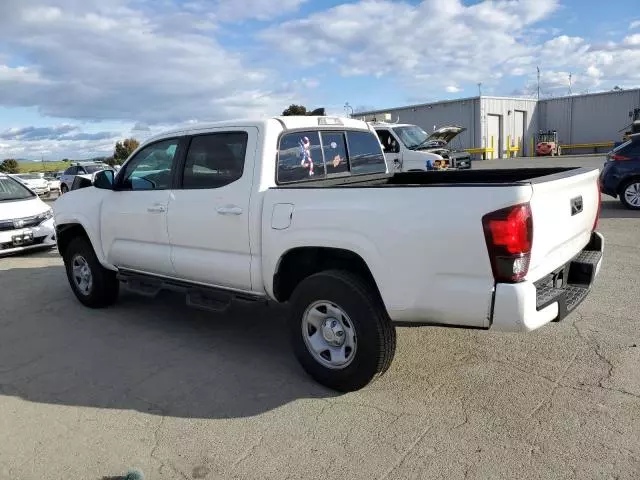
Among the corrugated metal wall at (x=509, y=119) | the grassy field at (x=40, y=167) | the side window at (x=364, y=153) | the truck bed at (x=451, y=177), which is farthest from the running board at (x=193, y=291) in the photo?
the grassy field at (x=40, y=167)

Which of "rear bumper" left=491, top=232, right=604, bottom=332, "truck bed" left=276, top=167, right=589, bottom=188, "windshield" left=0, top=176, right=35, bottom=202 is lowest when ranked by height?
"rear bumper" left=491, top=232, right=604, bottom=332

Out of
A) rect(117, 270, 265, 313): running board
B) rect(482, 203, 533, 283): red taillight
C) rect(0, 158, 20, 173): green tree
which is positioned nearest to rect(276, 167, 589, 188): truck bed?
rect(117, 270, 265, 313): running board

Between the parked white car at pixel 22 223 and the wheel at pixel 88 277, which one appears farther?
the parked white car at pixel 22 223

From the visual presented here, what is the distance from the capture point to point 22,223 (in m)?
9.32

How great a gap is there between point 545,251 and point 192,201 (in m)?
2.83

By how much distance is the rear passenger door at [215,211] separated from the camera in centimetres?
421

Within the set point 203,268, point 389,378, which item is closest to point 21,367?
point 203,268

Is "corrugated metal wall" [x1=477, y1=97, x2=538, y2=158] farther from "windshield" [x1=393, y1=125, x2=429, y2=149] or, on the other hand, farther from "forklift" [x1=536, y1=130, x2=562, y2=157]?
"windshield" [x1=393, y1=125, x2=429, y2=149]

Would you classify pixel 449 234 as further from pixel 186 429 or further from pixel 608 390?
pixel 186 429

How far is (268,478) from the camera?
9.40 feet

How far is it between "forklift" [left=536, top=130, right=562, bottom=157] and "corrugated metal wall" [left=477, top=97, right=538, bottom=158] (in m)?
1.02

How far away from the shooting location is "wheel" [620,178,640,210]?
36.4 feet

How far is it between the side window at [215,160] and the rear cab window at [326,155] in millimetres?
352

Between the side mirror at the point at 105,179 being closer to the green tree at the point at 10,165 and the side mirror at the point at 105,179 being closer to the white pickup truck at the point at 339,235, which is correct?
the white pickup truck at the point at 339,235
